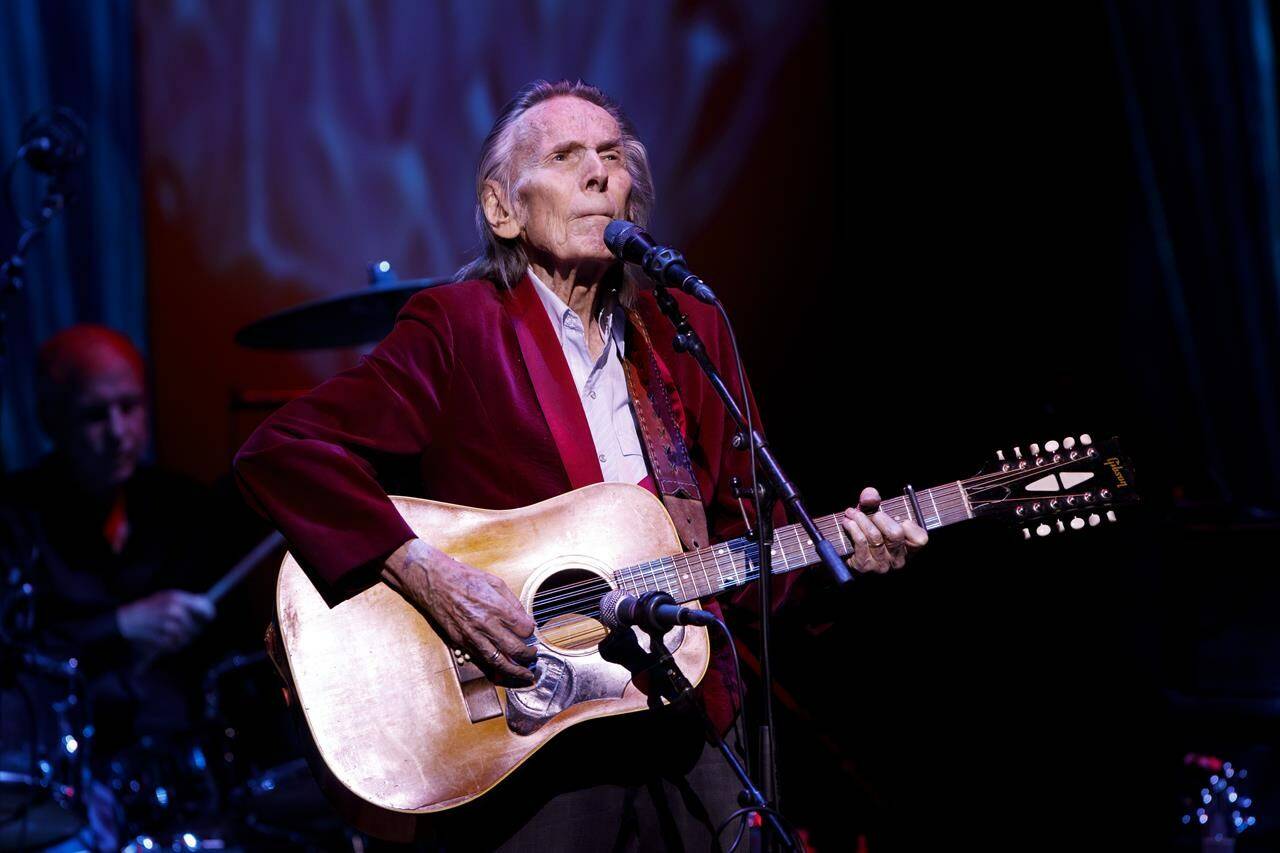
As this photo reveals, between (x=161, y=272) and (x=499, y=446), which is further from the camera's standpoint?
(x=161, y=272)

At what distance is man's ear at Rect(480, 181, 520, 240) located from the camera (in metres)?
2.93

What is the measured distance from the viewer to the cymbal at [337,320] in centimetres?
393

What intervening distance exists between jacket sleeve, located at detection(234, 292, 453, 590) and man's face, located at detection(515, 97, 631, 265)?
40cm

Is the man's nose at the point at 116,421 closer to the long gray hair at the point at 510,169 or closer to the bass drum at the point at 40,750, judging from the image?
the bass drum at the point at 40,750

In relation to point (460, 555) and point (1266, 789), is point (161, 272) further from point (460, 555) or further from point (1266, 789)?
point (1266, 789)

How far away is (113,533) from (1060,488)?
4.00m

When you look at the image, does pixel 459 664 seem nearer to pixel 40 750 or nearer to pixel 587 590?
pixel 587 590

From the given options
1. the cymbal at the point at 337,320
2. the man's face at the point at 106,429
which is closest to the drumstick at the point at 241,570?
the man's face at the point at 106,429

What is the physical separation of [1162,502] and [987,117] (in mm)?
1906

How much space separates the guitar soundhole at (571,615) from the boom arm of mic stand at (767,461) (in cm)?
47

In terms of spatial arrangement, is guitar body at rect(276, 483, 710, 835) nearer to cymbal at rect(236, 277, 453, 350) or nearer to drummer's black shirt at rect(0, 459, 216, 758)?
cymbal at rect(236, 277, 453, 350)

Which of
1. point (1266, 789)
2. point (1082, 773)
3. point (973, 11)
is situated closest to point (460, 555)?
point (1082, 773)

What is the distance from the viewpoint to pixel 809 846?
14.0 ft

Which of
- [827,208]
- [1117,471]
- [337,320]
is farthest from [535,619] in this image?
[827,208]
